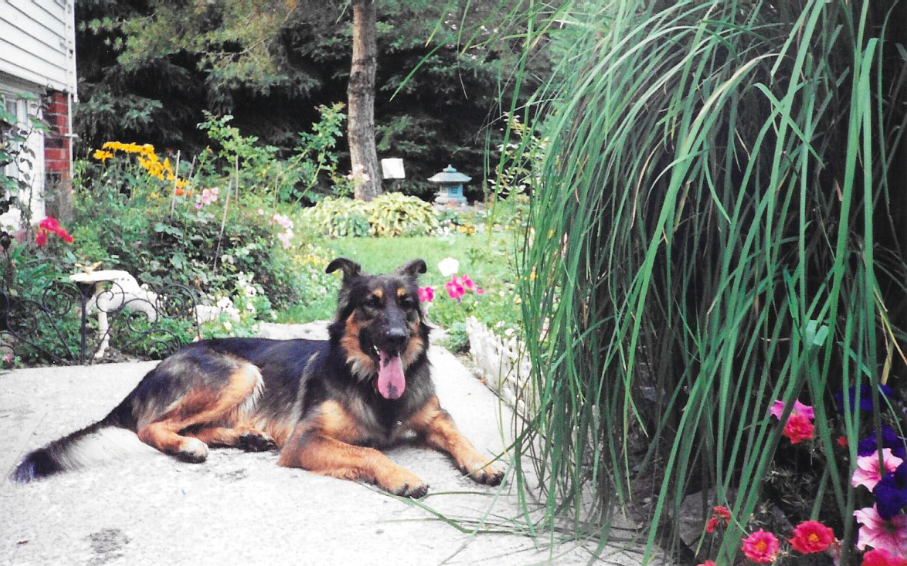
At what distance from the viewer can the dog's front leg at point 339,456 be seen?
2934mm

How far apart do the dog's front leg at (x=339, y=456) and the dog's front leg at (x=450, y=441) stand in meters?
0.27

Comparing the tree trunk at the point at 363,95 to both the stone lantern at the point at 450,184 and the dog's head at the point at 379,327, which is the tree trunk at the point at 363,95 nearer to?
the stone lantern at the point at 450,184

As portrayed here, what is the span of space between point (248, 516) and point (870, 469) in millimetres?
1920

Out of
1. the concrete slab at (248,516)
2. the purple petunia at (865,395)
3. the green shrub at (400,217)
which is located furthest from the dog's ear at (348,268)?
the green shrub at (400,217)

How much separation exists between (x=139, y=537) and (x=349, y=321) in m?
1.21

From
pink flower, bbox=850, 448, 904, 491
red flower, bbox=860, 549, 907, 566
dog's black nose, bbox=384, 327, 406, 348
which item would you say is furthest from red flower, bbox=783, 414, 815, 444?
dog's black nose, bbox=384, 327, 406, 348

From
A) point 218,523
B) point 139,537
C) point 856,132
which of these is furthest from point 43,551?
point 856,132

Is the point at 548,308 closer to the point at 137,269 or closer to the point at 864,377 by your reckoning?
the point at 864,377

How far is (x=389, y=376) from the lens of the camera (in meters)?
3.38

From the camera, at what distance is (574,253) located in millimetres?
1899

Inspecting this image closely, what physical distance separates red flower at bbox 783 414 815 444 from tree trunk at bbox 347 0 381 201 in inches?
472

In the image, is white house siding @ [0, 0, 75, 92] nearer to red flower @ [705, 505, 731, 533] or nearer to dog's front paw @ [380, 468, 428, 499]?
dog's front paw @ [380, 468, 428, 499]

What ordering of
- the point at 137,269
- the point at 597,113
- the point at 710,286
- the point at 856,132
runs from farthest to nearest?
the point at 137,269
the point at 597,113
the point at 710,286
the point at 856,132

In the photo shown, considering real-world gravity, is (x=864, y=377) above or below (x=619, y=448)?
above
